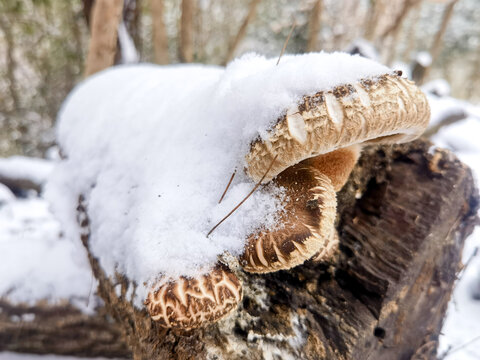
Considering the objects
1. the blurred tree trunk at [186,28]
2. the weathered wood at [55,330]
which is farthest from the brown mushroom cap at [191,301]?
the blurred tree trunk at [186,28]

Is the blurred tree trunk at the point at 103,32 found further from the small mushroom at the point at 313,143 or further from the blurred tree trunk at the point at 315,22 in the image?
the blurred tree trunk at the point at 315,22

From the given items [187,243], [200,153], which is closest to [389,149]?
[200,153]

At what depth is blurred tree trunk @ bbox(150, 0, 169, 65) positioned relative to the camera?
4539 millimetres

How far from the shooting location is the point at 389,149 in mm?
1681

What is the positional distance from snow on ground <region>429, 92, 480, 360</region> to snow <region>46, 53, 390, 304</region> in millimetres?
1379

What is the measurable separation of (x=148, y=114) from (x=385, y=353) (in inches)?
67.4

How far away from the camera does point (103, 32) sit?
379cm

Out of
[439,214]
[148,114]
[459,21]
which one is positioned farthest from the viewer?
[459,21]

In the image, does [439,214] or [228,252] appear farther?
[439,214]

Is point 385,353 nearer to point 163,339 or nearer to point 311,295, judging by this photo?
point 311,295

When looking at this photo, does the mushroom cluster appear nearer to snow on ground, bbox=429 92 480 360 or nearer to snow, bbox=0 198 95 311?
snow on ground, bbox=429 92 480 360

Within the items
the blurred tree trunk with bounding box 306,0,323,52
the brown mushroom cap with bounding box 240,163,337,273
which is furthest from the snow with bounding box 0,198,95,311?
the blurred tree trunk with bounding box 306,0,323,52

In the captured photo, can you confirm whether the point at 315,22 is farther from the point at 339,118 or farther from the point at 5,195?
the point at 5,195

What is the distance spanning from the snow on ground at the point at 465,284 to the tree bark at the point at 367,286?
292 millimetres
